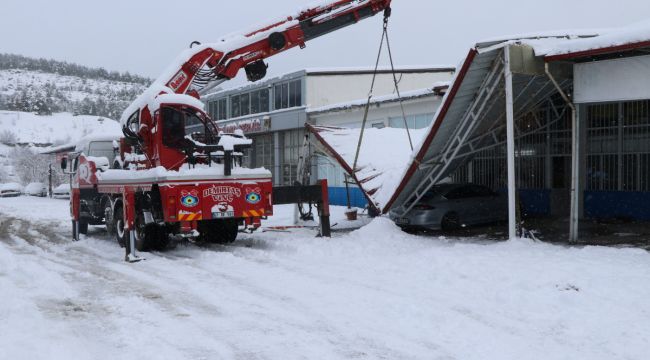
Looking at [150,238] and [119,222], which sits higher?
[119,222]

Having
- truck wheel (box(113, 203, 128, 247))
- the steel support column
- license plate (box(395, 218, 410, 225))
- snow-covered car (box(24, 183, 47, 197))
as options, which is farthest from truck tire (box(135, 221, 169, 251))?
snow-covered car (box(24, 183, 47, 197))

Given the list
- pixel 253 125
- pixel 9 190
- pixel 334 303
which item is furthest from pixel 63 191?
pixel 334 303

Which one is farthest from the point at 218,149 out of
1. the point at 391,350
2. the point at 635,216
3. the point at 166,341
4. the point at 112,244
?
the point at 635,216

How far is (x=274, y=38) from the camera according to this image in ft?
46.4

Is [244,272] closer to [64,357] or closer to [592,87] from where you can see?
[64,357]

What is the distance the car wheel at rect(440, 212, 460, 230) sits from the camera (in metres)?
16.2

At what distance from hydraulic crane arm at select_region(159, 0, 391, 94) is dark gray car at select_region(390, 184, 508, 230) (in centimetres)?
519

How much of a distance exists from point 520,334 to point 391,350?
153 cm

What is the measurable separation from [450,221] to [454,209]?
354mm

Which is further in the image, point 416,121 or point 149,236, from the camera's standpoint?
point 416,121

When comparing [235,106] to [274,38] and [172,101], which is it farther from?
[172,101]

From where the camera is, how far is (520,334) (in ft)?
20.9

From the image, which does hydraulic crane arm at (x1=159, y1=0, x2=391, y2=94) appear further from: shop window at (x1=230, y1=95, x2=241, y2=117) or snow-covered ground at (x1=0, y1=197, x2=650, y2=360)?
shop window at (x1=230, y1=95, x2=241, y2=117)

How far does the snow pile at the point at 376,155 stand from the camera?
1564 cm
